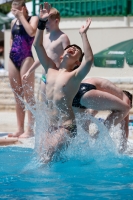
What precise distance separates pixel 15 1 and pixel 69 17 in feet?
20.7

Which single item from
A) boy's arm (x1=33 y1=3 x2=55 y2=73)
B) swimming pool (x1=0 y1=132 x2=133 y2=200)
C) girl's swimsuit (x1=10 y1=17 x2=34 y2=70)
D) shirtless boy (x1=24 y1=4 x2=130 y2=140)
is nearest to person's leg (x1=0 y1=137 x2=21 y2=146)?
swimming pool (x1=0 y1=132 x2=133 y2=200)

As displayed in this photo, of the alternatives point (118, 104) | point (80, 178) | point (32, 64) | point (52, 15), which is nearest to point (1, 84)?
point (32, 64)

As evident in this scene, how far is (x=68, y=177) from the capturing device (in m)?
5.38

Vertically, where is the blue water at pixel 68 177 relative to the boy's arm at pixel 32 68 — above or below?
below

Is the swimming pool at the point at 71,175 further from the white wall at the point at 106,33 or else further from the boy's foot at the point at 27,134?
the white wall at the point at 106,33

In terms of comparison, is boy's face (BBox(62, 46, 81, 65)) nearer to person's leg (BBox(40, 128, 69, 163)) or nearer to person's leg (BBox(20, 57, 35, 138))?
person's leg (BBox(40, 128, 69, 163))

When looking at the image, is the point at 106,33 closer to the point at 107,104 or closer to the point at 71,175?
the point at 107,104

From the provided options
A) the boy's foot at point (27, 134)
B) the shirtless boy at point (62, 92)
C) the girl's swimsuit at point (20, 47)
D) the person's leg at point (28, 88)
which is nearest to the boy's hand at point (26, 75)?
the person's leg at point (28, 88)

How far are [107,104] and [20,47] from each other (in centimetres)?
212

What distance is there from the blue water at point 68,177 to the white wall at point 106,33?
5955 mm

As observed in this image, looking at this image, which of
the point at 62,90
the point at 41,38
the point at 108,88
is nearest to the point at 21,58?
the point at 108,88

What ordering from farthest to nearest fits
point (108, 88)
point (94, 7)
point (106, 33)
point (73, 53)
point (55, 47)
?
point (94, 7), point (106, 33), point (55, 47), point (108, 88), point (73, 53)

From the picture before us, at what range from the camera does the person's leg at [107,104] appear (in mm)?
6074

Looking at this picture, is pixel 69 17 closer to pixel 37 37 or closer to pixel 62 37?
pixel 62 37
